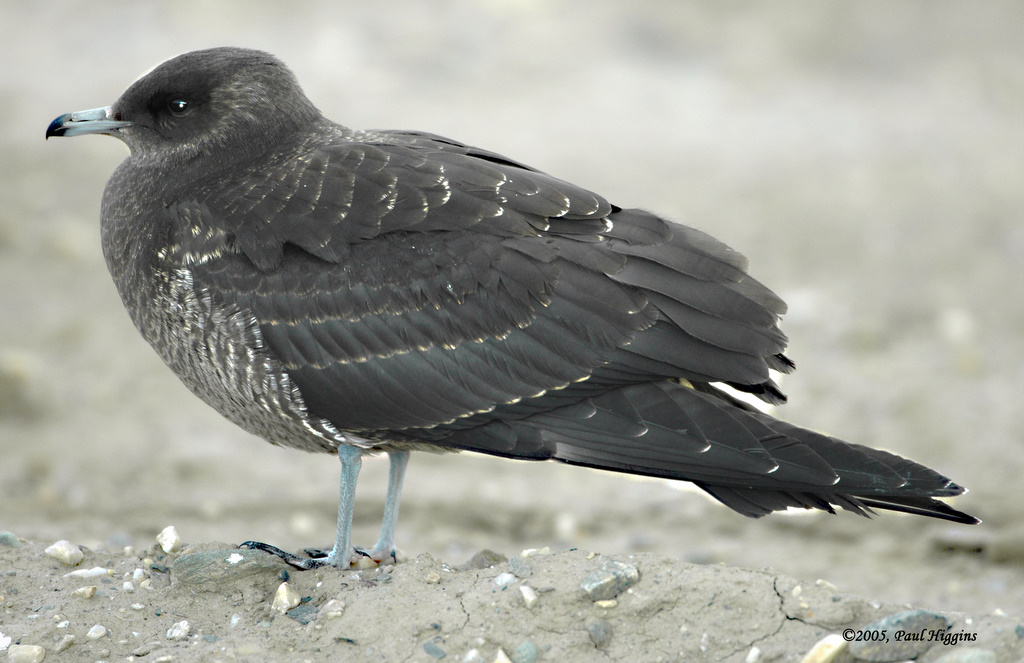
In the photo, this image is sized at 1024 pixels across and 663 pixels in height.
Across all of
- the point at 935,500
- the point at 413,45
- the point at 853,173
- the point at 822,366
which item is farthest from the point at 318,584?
the point at 413,45

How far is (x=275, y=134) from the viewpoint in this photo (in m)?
5.79

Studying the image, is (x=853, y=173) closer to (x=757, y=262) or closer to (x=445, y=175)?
(x=757, y=262)

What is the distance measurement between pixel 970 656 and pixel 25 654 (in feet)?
12.1

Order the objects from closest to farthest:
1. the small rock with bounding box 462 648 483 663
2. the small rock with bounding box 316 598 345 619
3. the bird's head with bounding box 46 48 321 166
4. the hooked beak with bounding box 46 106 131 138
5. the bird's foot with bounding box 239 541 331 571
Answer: the small rock with bounding box 462 648 483 663
the small rock with bounding box 316 598 345 619
the bird's foot with bounding box 239 541 331 571
the bird's head with bounding box 46 48 321 166
the hooked beak with bounding box 46 106 131 138

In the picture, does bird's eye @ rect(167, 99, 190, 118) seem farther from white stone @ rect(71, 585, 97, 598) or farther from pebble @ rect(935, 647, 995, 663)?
pebble @ rect(935, 647, 995, 663)

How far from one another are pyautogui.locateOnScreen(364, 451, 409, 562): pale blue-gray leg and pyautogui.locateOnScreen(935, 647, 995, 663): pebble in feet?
9.35

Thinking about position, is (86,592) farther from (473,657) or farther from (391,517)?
(473,657)

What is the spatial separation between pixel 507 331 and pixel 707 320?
0.90 meters

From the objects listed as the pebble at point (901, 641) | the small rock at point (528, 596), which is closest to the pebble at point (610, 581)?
the small rock at point (528, 596)

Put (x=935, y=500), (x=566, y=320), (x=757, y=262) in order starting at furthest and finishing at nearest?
1. (x=757, y=262)
2. (x=566, y=320)
3. (x=935, y=500)

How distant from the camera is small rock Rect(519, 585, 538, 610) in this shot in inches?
185

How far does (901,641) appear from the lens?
4281mm

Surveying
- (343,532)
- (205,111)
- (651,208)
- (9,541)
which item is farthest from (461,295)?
(651,208)

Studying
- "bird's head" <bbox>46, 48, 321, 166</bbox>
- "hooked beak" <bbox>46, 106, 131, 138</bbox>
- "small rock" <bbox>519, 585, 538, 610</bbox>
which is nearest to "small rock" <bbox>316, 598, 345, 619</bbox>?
"small rock" <bbox>519, 585, 538, 610</bbox>
